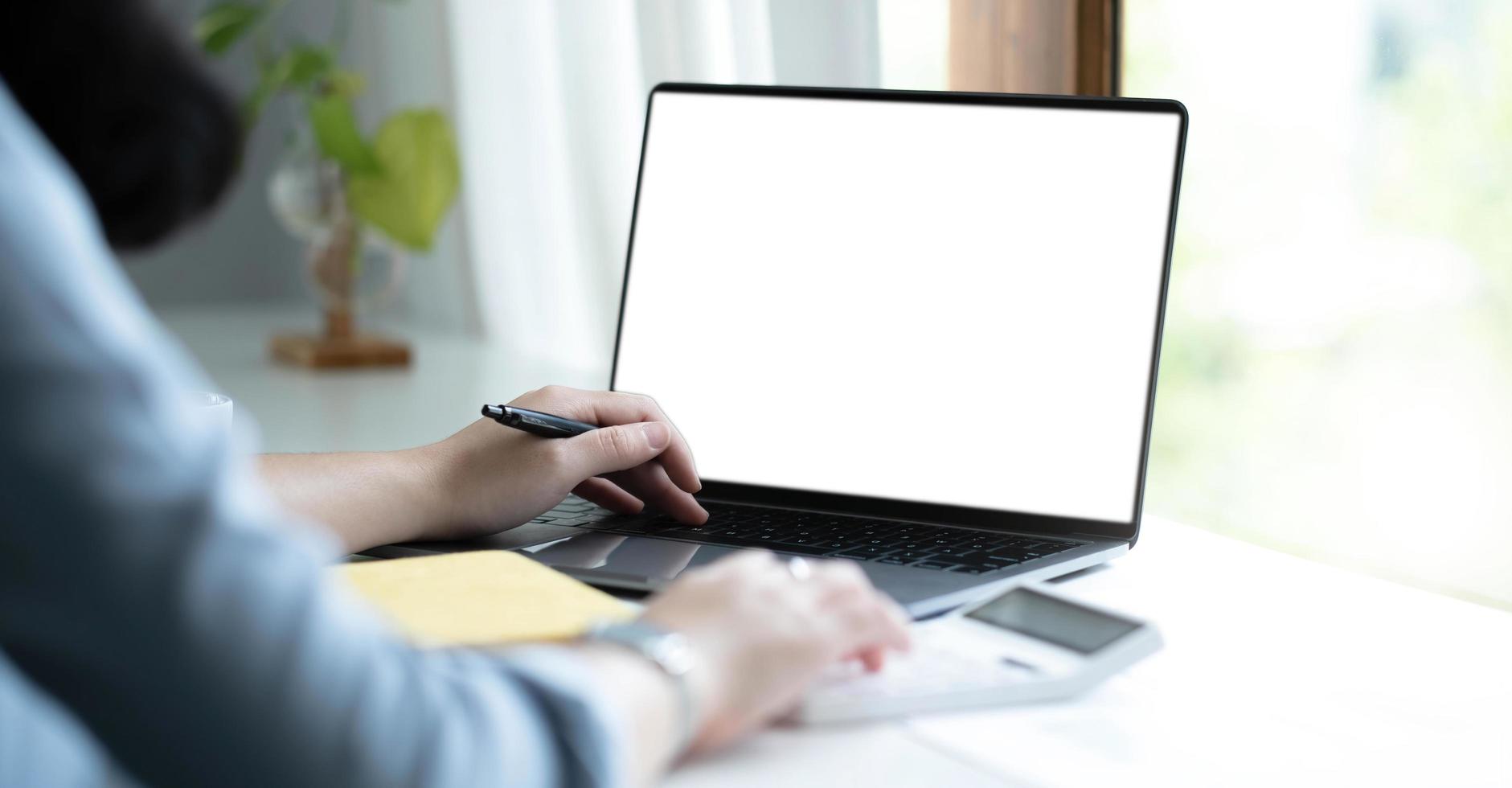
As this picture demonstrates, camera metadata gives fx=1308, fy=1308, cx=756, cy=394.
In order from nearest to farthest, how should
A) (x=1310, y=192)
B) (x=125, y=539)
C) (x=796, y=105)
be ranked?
1. (x=125, y=539)
2. (x=796, y=105)
3. (x=1310, y=192)

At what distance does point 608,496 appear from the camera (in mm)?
844

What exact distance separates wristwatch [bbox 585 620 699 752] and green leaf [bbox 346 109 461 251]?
5.17 feet

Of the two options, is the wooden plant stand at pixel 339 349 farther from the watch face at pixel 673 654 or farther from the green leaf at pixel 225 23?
the watch face at pixel 673 654

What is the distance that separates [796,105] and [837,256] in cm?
12

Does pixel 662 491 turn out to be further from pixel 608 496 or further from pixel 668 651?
pixel 668 651

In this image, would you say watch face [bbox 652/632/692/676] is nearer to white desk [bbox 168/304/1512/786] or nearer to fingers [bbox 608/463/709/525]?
white desk [bbox 168/304/1512/786]

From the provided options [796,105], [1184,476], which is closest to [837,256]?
[796,105]

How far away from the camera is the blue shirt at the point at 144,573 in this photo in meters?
0.32

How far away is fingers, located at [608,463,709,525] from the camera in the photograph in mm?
823

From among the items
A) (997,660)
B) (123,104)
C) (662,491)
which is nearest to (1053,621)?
(997,660)

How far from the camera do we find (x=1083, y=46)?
1.32 m

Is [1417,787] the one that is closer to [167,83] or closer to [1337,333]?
[167,83]

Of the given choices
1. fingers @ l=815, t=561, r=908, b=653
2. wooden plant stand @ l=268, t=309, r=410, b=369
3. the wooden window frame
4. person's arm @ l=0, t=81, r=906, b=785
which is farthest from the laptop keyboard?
wooden plant stand @ l=268, t=309, r=410, b=369

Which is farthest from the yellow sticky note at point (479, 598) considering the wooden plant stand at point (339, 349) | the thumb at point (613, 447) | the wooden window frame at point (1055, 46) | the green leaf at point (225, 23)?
the green leaf at point (225, 23)
